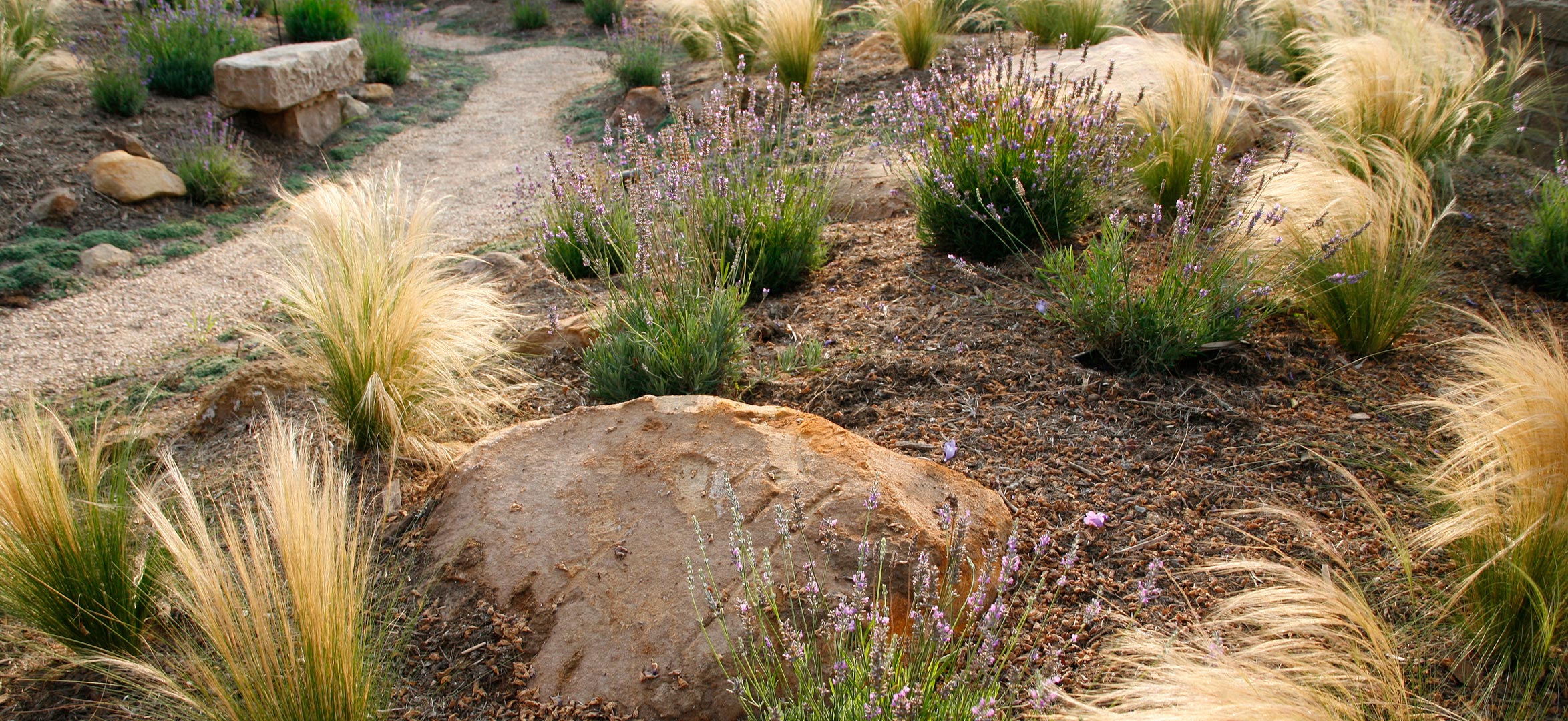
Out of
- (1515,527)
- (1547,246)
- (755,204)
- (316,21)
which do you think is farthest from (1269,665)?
(316,21)

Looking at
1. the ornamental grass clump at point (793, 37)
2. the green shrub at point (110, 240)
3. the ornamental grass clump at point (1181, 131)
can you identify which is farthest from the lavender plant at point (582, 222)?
the green shrub at point (110, 240)

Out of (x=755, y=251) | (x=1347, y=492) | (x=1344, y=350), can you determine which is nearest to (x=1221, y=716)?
(x=1347, y=492)

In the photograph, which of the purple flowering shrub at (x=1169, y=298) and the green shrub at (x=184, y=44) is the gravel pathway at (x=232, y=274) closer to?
the green shrub at (x=184, y=44)

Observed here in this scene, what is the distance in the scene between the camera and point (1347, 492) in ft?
Answer: 7.83

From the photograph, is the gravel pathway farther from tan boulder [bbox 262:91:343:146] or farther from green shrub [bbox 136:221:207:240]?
tan boulder [bbox 262:91:343:146]

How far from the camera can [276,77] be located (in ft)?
22.7

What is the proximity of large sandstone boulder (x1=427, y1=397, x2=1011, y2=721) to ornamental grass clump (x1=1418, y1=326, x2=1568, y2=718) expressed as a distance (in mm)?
965

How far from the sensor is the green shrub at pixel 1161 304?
9.04 ft

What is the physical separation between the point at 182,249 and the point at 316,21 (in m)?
4.52

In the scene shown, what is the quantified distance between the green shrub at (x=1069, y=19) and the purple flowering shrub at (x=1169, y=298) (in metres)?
4.01

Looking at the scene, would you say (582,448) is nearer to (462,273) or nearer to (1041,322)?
(1041,322)

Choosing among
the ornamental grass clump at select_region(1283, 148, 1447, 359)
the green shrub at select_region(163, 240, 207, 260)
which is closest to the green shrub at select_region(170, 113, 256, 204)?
the green shrub at select_region(163, 240, 207, 260)

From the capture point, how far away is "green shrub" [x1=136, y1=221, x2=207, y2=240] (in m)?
5.84

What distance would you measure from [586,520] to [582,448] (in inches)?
10.4
